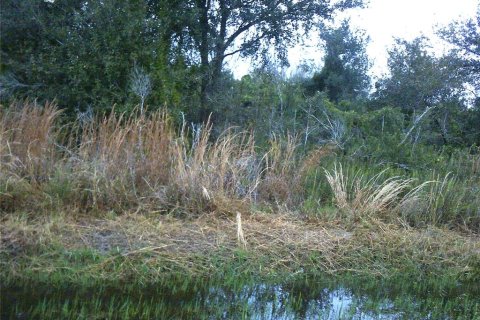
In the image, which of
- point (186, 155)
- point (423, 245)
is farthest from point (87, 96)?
point (423, 245)

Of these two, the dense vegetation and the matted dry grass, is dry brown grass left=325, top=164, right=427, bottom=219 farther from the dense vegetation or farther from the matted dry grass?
the matted dry grass

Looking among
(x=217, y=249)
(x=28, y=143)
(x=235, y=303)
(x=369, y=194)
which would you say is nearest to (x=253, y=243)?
(x=217, y=249)

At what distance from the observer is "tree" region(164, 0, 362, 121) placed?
15.2 m

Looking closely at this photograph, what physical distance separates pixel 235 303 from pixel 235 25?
1065 centimetres

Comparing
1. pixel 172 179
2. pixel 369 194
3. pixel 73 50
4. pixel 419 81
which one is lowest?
pixel 172 179

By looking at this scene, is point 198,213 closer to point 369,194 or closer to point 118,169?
point 118,169

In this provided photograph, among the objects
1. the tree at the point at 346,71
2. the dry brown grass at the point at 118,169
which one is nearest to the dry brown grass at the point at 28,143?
the dry brown grass at the point at 118,169

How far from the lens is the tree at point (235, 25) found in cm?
1520

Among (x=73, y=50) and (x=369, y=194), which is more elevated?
(x=73, y=50)

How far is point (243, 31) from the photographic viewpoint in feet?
52.2

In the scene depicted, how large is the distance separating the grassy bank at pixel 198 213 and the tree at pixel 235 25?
577cm

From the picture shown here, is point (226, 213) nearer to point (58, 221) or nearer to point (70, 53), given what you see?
point (58, 221)

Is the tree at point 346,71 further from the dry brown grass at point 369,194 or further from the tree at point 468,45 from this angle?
the dry brown grass at point 369,194

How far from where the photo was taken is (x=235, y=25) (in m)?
15.7
